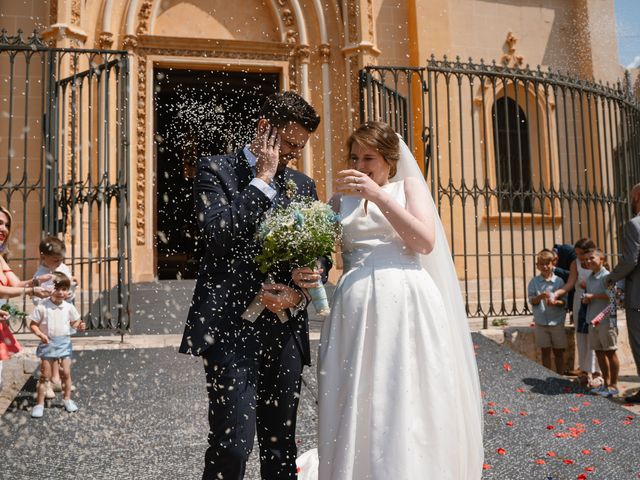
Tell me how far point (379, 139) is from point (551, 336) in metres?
5.76

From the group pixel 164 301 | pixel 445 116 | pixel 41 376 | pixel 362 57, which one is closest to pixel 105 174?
pixel 164 301

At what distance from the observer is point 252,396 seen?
2.68m

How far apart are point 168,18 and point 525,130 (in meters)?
7.95

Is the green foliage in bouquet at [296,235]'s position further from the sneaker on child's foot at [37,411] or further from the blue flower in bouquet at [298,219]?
the sneaker on child's foot at [37,411]

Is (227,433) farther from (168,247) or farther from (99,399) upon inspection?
(168,247)

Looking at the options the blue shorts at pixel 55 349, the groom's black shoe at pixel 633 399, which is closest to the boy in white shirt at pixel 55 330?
the blue shorts at pixel 55 349

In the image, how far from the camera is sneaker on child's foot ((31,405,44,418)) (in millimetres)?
5234

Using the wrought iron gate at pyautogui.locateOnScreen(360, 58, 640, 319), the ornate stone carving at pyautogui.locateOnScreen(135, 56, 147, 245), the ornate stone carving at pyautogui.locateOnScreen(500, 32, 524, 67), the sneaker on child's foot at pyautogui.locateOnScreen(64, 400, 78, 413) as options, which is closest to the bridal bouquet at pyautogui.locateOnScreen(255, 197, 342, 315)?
the sneaker on child's foot at pyautogui.locateOnScreen(64, 400, 78, 413)

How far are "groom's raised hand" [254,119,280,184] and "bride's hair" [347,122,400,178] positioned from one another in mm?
472

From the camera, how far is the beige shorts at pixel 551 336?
25.7 ft

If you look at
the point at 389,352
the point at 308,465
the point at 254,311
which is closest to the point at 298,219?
the point at 254,311

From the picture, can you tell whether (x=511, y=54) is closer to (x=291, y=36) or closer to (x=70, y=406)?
(x=291, y=36)

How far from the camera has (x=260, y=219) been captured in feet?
9.11

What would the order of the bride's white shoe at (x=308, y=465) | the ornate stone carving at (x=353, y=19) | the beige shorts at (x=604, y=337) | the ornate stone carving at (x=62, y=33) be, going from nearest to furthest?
the bride's white shoe at (x=308, y=465) → the beige shorts at (x=604, y=337) → the ornate stone carving at (x=62, y=33) → the ornate stone carving at (x=353, y=19)
